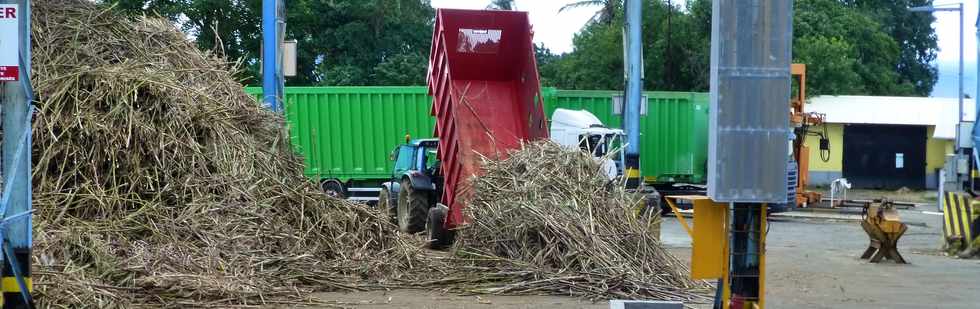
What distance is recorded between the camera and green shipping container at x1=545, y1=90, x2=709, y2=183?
28688 millimetres

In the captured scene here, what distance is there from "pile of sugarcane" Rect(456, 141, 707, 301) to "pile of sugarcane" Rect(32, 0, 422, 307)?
1125 millimetres

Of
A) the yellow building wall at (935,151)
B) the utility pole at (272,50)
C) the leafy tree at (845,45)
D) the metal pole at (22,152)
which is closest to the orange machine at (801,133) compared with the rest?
the utility pole at (272,50)

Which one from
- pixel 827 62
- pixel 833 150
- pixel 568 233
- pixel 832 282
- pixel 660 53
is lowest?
pixel 833 150

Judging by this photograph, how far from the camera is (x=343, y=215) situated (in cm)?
1254

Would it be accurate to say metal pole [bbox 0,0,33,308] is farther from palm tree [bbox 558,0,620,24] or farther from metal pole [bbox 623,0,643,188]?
palm tree [bbox 558,0,620,24]

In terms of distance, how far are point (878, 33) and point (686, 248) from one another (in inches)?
1544

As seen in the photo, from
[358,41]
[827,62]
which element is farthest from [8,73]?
[827,62]

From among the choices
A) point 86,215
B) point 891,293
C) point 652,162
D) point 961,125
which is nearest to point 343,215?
point 86,215

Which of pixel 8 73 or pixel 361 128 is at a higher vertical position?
pixel 8 73

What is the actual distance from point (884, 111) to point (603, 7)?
39.8 ft

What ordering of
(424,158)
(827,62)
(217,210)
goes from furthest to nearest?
(827,62) < (424,158) < (217,210)

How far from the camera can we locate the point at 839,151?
45.2 meters

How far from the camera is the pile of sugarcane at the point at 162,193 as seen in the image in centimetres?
986

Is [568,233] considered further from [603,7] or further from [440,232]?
[603,7]
